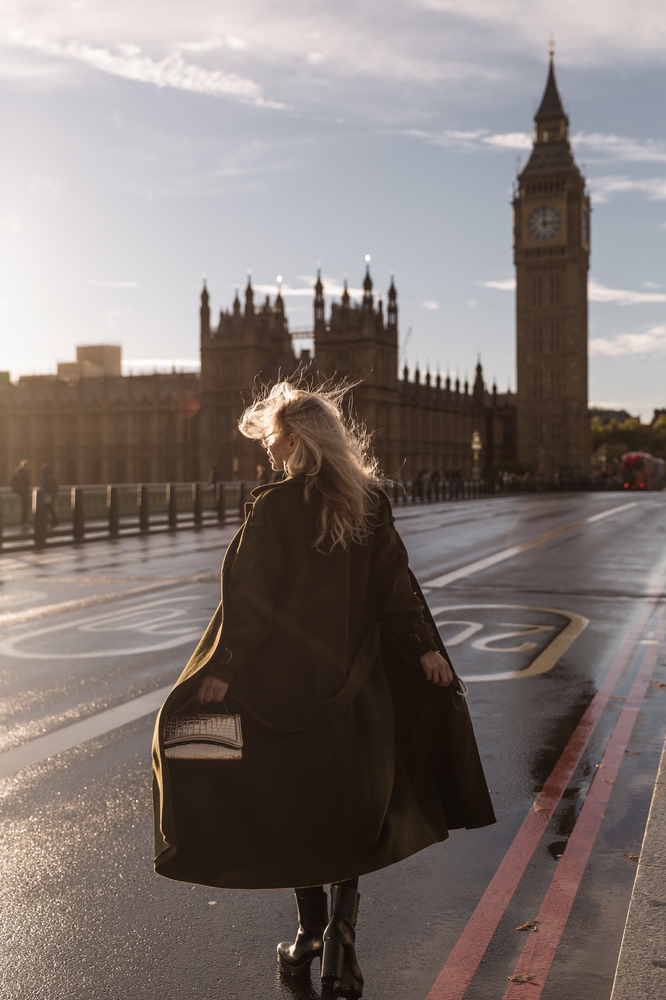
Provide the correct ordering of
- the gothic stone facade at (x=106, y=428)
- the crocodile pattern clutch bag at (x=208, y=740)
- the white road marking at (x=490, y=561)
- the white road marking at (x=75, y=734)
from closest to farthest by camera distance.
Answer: the crocodile pattern clutch bag at (x=208, y=740) → the white road marking at (x=75, y=734) → the white road marking at (x=490, y=561) → the gothic stone facade at (x=106, y=428)

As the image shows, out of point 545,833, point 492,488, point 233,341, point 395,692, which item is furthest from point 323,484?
point 233,341

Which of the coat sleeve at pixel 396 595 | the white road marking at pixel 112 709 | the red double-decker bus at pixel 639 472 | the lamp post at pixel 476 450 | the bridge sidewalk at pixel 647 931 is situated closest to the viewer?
the bridge sidewalk at pixel 647 931

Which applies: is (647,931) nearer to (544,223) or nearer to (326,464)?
(326,464)

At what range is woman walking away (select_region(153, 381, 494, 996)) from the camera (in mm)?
2777

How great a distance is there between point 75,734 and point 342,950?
309 cm

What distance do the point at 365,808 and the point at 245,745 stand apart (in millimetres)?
390

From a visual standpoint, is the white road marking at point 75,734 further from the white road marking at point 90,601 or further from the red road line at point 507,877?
the white road marking at point 90,601

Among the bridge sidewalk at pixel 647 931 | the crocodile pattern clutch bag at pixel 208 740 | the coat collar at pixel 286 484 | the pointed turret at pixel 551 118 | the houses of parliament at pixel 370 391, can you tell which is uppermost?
the pointed turret at pixel 551 118

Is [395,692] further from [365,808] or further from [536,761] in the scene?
[536,761]

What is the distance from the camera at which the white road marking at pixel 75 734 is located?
5180 mm

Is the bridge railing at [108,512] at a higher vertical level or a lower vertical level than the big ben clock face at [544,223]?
lower

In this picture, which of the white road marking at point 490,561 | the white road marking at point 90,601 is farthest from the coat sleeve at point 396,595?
the white road marking at point 490,561

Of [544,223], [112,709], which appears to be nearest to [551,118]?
[544,223]

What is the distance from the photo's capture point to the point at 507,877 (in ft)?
12.3
